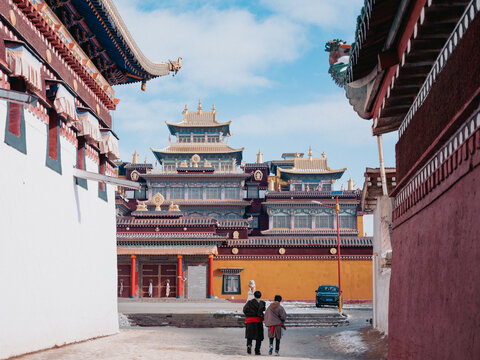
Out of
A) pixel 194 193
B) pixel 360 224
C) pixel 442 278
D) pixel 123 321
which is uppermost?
pixel 194 193

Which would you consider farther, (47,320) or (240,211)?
(240,211)

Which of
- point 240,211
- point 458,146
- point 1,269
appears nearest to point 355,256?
point 240,211

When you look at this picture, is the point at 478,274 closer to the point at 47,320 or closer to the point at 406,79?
the point at 406,79

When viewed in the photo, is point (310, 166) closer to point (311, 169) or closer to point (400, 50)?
point (311, 169)

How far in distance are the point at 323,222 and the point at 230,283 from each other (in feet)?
55.9

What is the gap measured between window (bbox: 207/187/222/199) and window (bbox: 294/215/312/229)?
21.8ft

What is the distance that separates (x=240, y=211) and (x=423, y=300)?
45.1 meters

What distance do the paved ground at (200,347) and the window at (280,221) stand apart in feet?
105

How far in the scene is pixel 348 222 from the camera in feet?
168

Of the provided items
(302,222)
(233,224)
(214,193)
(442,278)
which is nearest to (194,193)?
(214,193)

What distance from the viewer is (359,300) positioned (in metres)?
35.1

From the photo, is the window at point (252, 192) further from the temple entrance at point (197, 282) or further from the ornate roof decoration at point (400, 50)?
the ornate roof decoration at point (400, 50)

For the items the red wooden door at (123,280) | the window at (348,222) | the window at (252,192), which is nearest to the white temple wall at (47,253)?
the red wooden door at (123,280)

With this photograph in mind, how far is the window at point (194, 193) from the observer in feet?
172
